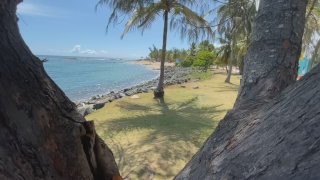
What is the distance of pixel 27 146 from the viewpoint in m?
1.63

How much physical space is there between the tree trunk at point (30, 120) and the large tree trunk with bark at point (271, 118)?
62 centimetres

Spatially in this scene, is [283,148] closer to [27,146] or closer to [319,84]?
[319,84]

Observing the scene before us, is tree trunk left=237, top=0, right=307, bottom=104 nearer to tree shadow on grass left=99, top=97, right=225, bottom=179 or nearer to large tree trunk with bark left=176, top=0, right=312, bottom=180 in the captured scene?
large tree trunk with bark left=176, top=0, right=312, bottom=180

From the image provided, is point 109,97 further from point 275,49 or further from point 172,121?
point 275,49

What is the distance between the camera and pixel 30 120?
166 centimetres

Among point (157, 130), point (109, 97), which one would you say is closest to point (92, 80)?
point (109, 97)

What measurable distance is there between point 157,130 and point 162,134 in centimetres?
45

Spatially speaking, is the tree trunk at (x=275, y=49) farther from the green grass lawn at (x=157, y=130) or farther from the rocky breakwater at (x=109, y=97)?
the green grass lawn at (x=157, y=130)

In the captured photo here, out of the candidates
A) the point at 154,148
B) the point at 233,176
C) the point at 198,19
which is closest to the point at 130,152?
the point at 154,148

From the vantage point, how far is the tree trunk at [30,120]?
1.61 m

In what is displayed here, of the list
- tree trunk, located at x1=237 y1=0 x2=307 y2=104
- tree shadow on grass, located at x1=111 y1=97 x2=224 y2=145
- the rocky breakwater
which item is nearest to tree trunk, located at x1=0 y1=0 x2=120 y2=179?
tree trunk, located at x1=237 y1=0 x2=307 y2=104

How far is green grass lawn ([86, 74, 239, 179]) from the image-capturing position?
559 cm

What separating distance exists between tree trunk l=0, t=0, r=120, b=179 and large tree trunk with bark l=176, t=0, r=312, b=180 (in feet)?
2.03

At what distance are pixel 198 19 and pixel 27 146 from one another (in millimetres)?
12114
